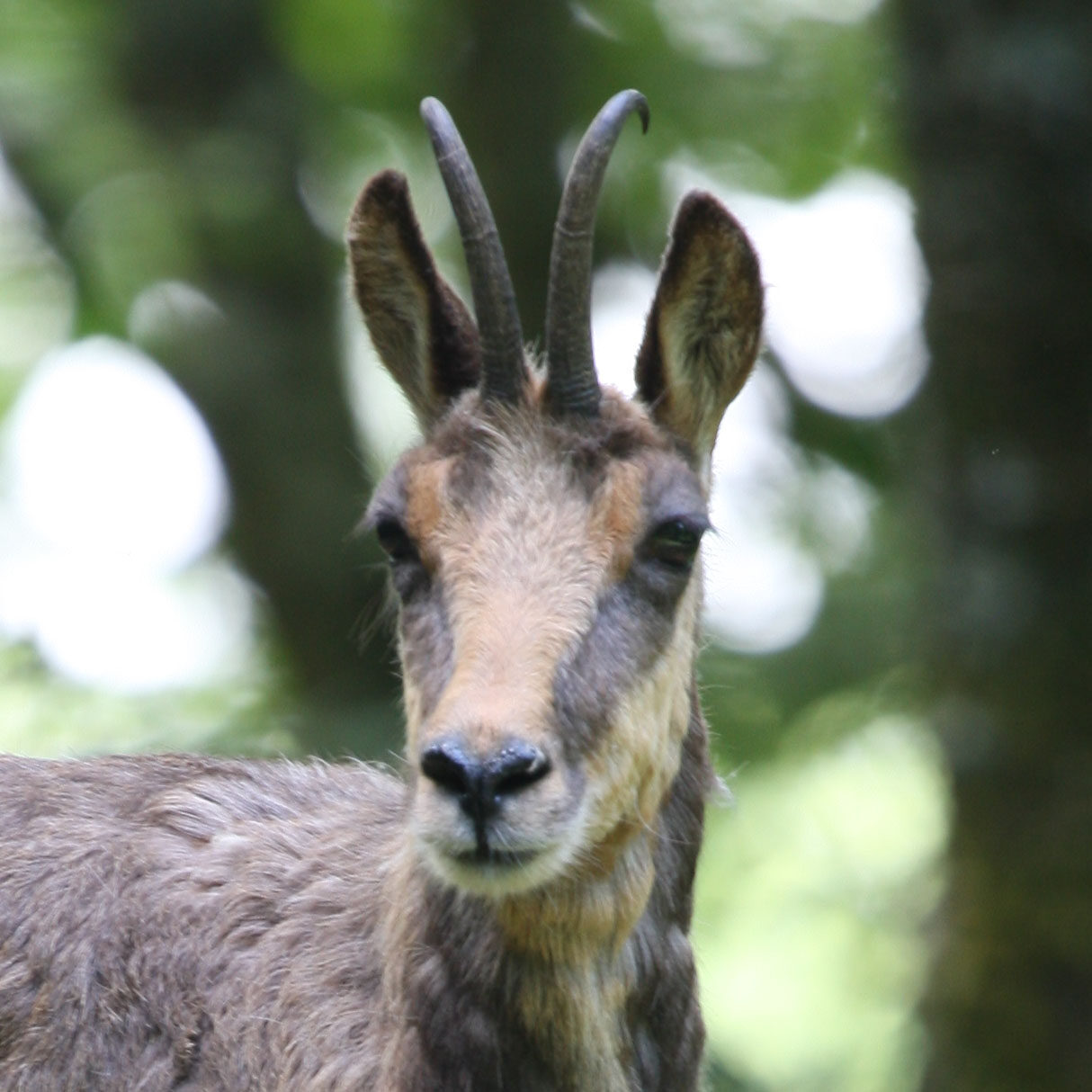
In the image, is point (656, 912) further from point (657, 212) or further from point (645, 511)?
point (657, 212)

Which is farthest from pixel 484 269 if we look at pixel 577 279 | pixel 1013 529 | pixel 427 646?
pixel 1013 529

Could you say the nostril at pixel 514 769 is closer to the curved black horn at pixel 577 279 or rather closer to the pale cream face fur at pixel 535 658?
the pale cream face fur at pixel 535 658

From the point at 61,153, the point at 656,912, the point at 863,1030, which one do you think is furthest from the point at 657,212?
the point at 656,912

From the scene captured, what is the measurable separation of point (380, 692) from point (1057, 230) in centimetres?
658

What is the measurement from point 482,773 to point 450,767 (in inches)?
4.3

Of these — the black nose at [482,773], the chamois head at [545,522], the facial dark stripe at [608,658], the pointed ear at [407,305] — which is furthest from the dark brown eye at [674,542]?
the pointed ear at [407,305]

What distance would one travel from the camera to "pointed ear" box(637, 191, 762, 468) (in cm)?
755

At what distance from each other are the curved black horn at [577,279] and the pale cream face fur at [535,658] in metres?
0.21

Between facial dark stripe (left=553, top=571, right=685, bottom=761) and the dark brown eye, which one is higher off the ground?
the dark brown eye

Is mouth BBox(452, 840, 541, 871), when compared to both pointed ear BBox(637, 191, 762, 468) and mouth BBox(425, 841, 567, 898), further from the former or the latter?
pointed ear BBox(637, 191, 762, 468)

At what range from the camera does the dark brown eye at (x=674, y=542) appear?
7.01 meters

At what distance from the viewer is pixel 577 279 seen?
7.14 metres

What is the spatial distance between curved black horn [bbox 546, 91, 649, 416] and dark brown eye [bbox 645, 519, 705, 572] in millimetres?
616

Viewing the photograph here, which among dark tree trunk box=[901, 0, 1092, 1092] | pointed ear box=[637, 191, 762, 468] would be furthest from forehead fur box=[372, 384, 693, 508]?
dark tree trunk box=[901, 0, 1092, 1092]
